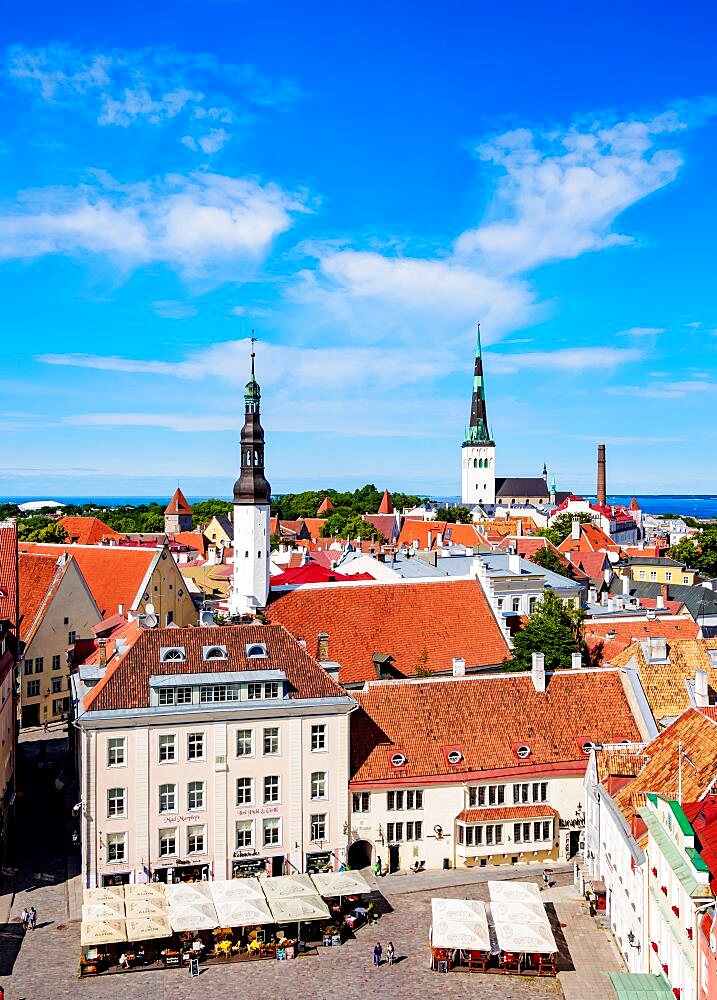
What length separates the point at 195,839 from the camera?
42.6 metres

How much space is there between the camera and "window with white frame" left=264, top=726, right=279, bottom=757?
43531mm

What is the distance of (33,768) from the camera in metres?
58.5

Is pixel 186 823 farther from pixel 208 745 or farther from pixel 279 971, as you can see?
pixel 279 971

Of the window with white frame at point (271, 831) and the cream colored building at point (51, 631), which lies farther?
the cream colored building at point (51, 631)

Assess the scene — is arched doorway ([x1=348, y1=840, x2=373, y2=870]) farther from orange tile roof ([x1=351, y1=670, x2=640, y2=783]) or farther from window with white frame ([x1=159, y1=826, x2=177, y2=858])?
window with white frame ([x1=159, y1=826, x2=177, y2=858])

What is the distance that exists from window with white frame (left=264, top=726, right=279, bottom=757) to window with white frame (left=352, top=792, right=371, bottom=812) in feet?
14.8

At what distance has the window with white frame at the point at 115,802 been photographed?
136 feet

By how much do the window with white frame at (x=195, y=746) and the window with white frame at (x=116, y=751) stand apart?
2.86 meters

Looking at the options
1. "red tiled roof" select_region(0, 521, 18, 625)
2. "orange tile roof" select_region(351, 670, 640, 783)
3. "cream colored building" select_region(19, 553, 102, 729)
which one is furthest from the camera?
"red tiled roof" select_region(0, 521, 18, 625)

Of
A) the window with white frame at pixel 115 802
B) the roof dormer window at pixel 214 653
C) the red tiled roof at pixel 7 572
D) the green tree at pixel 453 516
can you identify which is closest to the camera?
the window with white frame at pixel 115 802

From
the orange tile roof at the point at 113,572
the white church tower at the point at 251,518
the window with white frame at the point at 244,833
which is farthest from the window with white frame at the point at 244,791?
the orange tile roof at the point at 113,572

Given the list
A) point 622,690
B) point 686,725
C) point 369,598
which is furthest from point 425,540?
point 686,725

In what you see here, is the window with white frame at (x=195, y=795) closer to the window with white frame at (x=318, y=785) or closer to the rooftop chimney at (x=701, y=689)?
the window with white frame at (x=318, y=785)

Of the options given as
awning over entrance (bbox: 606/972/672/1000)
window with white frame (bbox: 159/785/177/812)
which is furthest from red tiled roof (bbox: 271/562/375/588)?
awning over entrance (bbox: 606/972/672/1000)
